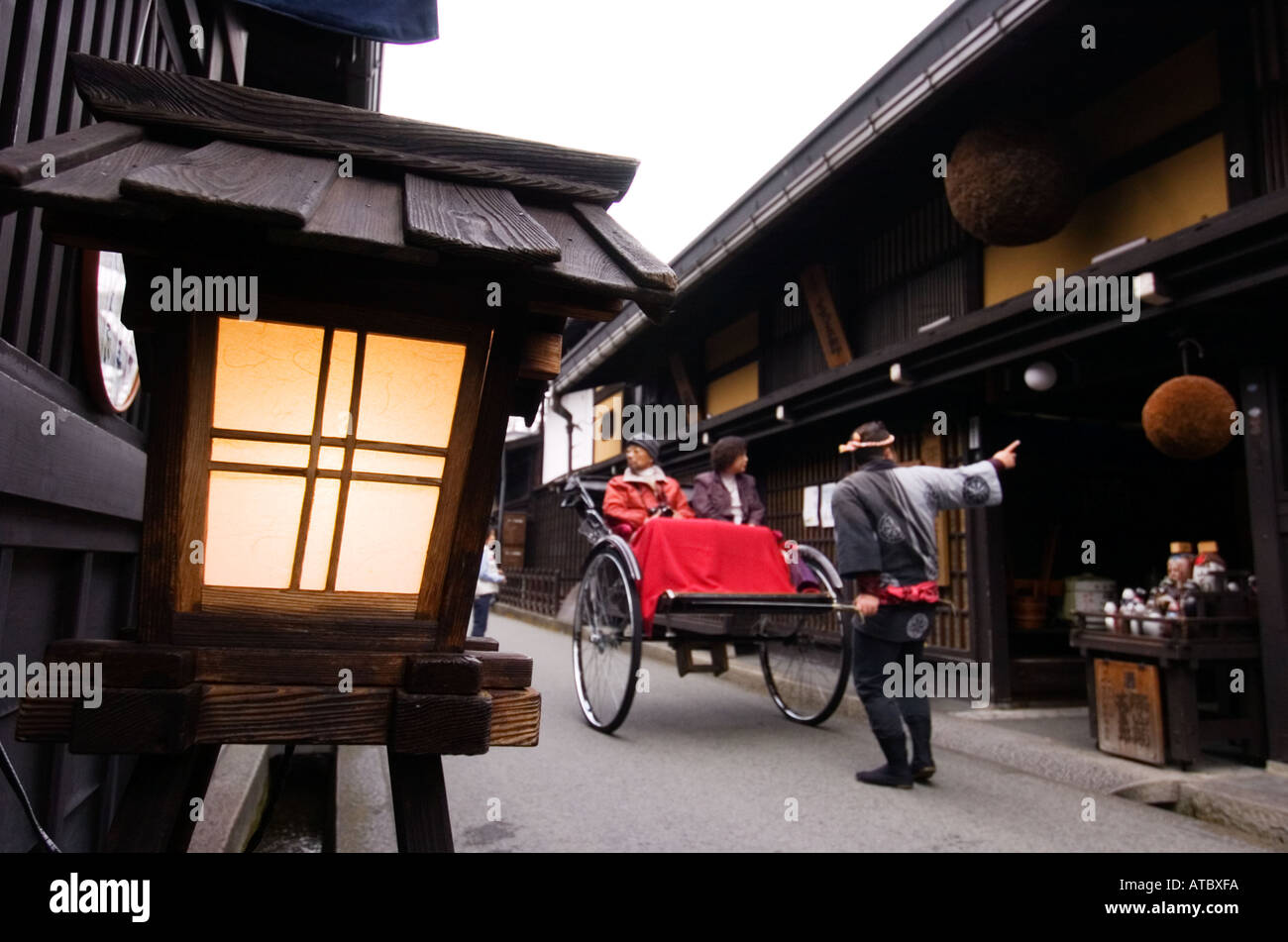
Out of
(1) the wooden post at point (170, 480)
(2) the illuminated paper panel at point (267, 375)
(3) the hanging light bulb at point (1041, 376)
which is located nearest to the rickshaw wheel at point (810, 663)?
(3) the hanging light bulb at point (1041, 376)

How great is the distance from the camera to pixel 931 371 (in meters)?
6.93

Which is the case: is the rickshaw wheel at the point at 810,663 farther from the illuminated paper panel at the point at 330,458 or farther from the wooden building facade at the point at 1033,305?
the illuminated paper panel at the point at 330,458

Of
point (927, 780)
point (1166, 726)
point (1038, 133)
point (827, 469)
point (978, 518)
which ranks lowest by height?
point (927, 780)

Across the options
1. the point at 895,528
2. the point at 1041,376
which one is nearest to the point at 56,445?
the point at 895,528

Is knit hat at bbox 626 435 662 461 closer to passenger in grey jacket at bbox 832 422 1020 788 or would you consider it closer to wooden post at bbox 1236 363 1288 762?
passenger in grey jacket at bbox 832 422 1020 788

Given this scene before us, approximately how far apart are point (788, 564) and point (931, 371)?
206 centimetres

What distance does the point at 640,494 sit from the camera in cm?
691

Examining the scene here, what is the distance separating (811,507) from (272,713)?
8.63 m

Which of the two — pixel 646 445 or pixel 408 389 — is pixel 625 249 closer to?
pixel 408 389

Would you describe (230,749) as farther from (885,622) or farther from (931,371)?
(931,371)

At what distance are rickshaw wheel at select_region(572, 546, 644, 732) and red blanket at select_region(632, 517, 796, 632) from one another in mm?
179

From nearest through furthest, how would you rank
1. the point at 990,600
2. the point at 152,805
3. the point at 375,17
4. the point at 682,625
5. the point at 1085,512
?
the point at 152,805 < the point at 375,17 < the point at 682,625 < the point at 990,600 < the point at 1085,512

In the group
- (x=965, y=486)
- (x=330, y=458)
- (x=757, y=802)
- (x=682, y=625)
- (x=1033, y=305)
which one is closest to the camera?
(x=330, y=458)
